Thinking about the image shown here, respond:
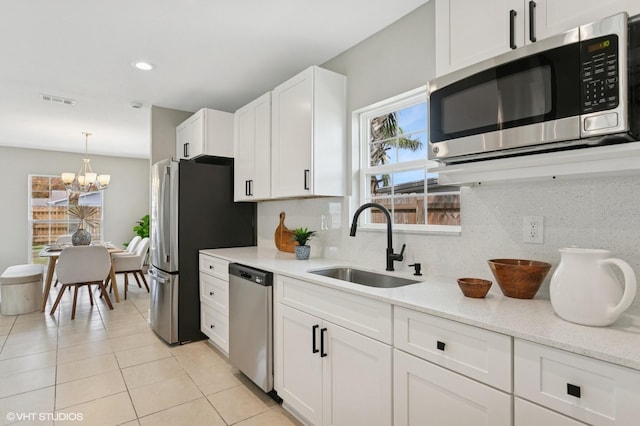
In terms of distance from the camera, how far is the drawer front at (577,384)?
83 cm

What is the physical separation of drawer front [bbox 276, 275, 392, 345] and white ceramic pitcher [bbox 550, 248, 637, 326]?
607mm

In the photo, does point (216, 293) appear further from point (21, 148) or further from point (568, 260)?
point (21, 148)

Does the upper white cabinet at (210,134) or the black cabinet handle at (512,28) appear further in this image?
the upper white cabinet at (210,134)

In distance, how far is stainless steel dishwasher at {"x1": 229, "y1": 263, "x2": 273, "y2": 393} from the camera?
216 centimetres

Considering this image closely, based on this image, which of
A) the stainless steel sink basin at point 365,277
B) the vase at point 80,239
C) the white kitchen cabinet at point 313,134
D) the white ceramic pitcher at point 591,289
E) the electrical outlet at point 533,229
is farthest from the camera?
the vase at point 80,239

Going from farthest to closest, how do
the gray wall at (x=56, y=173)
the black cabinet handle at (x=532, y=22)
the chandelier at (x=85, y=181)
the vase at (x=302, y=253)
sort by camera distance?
1. the gray wall at (x=56, y=173)
2. the chandelier at (x=85, y=181)
3. the vase at (x=302, y=253)
4. the black cabinet handle at (x=532, y=22)

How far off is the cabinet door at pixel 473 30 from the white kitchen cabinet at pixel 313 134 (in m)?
1.01

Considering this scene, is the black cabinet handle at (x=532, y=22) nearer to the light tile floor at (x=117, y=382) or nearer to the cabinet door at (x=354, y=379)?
the cabinet door at (x=354, y=379)

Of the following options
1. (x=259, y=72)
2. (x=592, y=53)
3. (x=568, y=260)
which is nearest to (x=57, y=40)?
(x=259, y=72)

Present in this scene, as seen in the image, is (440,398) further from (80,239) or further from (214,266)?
(80,239)

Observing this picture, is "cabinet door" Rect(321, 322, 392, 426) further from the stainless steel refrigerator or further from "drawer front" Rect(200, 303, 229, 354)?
the stainless steel refrigerator

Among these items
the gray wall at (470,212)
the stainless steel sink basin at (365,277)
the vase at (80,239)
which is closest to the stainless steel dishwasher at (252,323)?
the stainless steel sink basin at (365,277)

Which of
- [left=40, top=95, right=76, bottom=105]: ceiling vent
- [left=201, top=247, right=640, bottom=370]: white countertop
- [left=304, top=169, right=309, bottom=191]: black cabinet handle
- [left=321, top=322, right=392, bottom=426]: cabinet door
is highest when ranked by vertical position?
[left=40, top=95, right=76, bottom=105]: ceiling vent

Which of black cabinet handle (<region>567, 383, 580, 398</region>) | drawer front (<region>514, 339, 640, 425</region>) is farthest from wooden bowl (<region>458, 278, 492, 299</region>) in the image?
black cabinet handle (<region>567, 383, 580, 398</region>)
